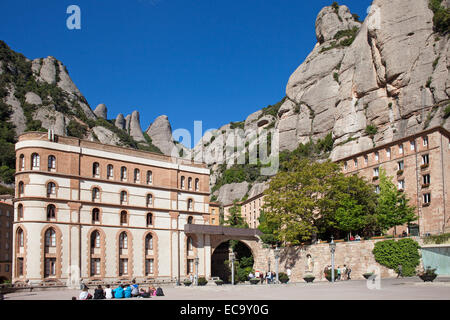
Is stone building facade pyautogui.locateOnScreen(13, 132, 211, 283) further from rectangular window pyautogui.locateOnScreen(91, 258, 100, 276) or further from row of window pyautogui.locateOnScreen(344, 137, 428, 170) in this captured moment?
row of window pyautogui.locateOnScreen(344, 137, 428, 170)

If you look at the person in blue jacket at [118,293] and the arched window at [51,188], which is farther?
the arched window at [51,188]

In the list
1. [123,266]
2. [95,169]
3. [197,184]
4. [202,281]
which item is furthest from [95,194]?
[202,281]

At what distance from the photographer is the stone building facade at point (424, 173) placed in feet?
180

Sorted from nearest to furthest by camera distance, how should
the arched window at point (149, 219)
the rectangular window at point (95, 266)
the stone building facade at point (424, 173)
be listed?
the rectangular window at point (95, 266) → the stone building facade at point (424, 173) → the arched window at point (149, 219)

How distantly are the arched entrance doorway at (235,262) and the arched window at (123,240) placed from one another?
63.0 ft

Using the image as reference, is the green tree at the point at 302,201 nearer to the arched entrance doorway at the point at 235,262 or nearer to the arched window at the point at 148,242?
the arched entrance doorway at the point at 235,262

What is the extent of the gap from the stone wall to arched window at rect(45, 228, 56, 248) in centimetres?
2655

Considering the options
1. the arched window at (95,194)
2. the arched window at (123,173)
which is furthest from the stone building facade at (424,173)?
the arched window at (95,194)

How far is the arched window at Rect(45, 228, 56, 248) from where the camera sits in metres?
48.4

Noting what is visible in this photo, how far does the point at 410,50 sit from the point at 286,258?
44544mm

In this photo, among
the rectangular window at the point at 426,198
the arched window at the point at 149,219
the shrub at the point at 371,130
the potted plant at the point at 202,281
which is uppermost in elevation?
the shrub at the point at 371,130

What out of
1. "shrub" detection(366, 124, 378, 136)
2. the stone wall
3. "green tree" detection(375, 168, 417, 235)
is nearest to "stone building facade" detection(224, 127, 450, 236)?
"green tree" detection(375, 168, 417, 235)

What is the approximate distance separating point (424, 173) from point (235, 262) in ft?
93.3
